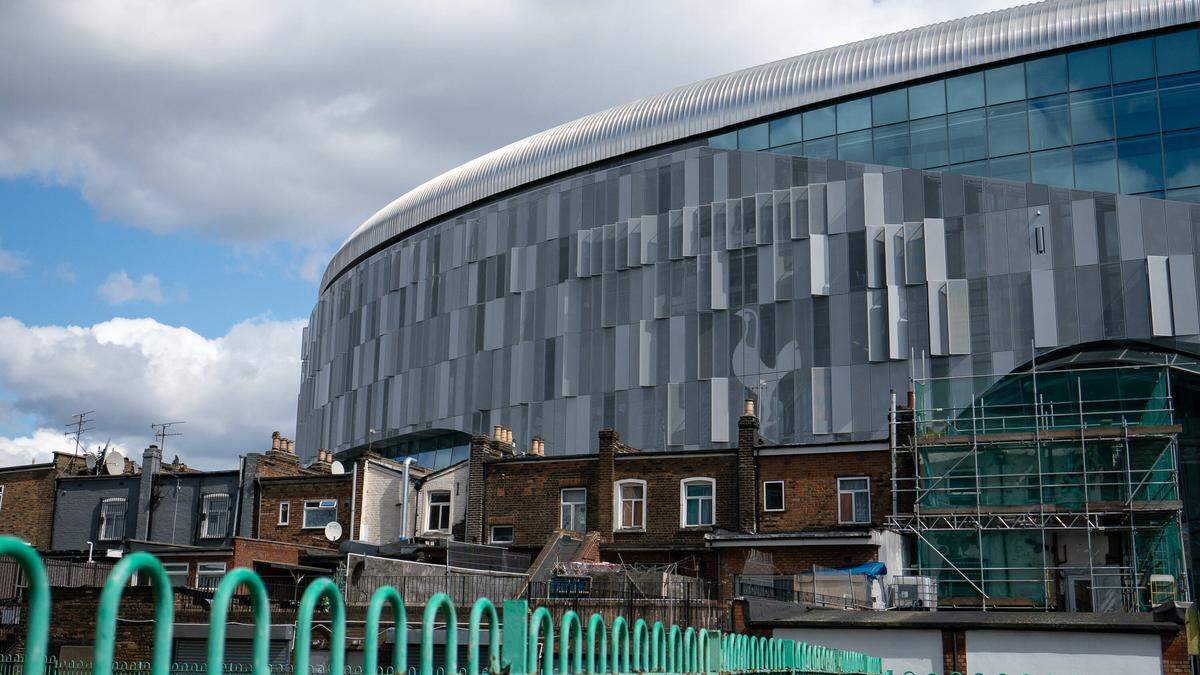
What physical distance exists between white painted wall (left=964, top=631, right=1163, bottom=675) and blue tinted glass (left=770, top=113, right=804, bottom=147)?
36.7 meters

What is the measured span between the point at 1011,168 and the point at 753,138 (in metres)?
13.4

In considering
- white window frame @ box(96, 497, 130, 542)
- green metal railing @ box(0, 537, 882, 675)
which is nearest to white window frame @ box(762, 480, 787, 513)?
white window frame @ box(96, 497, 130, 542)

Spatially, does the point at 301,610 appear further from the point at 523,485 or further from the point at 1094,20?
the point at 1094,20

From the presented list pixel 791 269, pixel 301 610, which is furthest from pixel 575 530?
pixel 301 610

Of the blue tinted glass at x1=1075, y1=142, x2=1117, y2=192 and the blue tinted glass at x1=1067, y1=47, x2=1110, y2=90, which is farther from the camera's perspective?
the blue tinted glass at x1=1067, y1=47, x2=1110, y2=90

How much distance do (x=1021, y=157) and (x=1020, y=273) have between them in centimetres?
555

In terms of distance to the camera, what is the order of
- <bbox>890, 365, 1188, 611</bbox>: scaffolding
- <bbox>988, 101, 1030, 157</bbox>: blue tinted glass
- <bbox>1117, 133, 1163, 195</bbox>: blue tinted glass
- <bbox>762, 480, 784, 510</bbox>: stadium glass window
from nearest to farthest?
<bbox>890, 365, 1188, 611</bbox>: scaffolding, <bbox>762, 480, 784, 510</bbox>: stadium glass window, <bbox>1117, 133, 1163, 195</bbox>: blue tinted glass, <bbox>988, 101, 1030, 157</bbox>: blue tinted glass

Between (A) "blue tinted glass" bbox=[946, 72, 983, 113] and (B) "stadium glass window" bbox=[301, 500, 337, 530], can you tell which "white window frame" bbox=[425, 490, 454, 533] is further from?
(A) "blue tinted glass" bbox=[946, 72, 983, 113]

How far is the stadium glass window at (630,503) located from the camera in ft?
151

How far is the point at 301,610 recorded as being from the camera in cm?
479

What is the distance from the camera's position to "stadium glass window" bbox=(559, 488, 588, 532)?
47.3 m

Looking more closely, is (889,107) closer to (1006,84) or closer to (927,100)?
(927,100)

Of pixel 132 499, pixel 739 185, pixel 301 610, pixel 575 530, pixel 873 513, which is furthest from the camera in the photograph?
pixel 739 185

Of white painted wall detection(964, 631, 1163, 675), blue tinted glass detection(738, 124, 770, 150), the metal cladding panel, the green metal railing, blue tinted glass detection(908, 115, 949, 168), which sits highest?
the metal cladding panel
